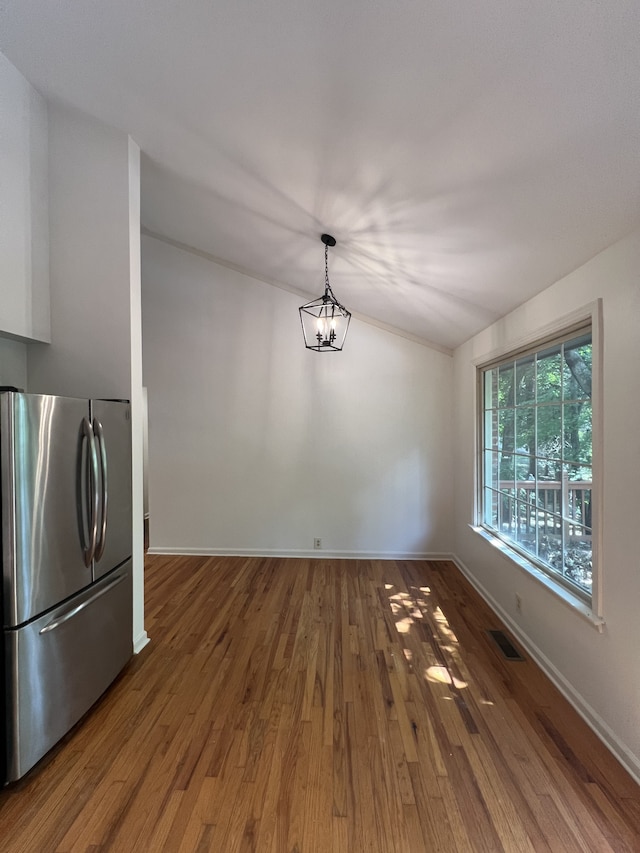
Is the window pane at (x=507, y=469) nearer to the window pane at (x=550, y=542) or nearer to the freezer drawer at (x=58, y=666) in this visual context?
the window pane at (x=550, y=542)

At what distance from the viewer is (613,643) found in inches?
70.6

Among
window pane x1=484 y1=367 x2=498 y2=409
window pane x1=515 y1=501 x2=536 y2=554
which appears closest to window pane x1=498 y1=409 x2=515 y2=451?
window pane x1=484 y1=367 x2=498 y2=409

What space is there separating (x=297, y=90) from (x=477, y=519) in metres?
3.52

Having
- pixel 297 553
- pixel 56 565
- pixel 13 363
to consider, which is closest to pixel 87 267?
pixel 13 363

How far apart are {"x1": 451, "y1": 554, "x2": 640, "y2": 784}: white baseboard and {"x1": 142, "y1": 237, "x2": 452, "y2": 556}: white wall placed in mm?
1659

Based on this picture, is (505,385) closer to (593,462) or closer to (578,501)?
(578,501)

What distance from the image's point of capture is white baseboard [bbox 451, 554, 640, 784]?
1.67 meters

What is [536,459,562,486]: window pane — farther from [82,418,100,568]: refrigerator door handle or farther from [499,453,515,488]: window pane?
[82,418,100,568]: refrigerator door handle

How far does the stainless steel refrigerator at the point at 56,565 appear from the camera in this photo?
161 centimetres

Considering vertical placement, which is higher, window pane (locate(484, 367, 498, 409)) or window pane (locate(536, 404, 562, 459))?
window pane (locate(484, 367, 498, 409))

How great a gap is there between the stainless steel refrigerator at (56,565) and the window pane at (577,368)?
2686 millimetres

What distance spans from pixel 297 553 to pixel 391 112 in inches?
158

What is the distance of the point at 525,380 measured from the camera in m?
2.89

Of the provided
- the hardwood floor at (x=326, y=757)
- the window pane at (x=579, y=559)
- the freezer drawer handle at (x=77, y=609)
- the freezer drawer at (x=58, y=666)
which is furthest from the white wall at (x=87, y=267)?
the window pane at (x=579, y=559)
